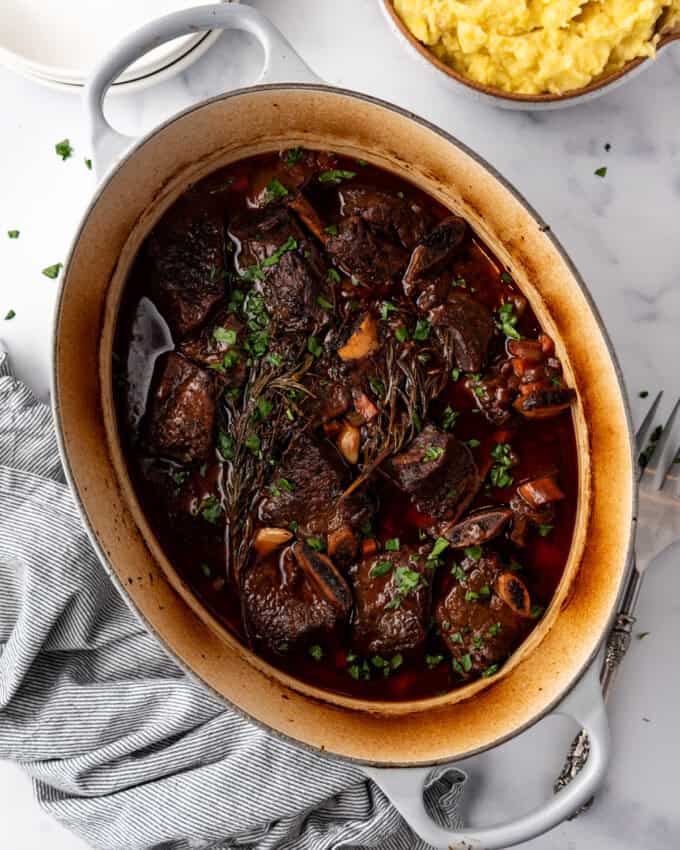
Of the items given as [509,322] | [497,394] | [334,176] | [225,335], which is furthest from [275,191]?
[497,394]

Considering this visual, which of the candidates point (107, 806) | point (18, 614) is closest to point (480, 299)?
point (18, 614)

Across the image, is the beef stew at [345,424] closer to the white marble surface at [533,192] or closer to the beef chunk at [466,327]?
the beef chunk at [466,327]

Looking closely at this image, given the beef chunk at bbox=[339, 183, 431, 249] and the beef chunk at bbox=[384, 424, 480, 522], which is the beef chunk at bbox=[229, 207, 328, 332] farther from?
the beef chunk at bbox=[384, 424, 480, 522]

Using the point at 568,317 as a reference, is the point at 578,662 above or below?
below

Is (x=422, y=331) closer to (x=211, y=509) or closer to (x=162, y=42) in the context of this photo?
(x=211, y=509)

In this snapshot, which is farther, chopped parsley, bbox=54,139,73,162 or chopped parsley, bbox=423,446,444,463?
chopped parsley, bbox=54,139,73,162

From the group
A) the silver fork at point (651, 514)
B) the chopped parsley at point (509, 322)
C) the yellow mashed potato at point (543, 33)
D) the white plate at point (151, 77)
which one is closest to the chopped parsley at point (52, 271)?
the white plate at point (151, 77)

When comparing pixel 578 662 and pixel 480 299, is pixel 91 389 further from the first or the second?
pixel 578 662

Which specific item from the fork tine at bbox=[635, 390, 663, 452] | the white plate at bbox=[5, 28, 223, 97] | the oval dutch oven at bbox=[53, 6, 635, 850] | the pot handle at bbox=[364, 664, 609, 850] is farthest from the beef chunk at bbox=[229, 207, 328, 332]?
the pot handle at bbox=[364, 664, 609, 850]
